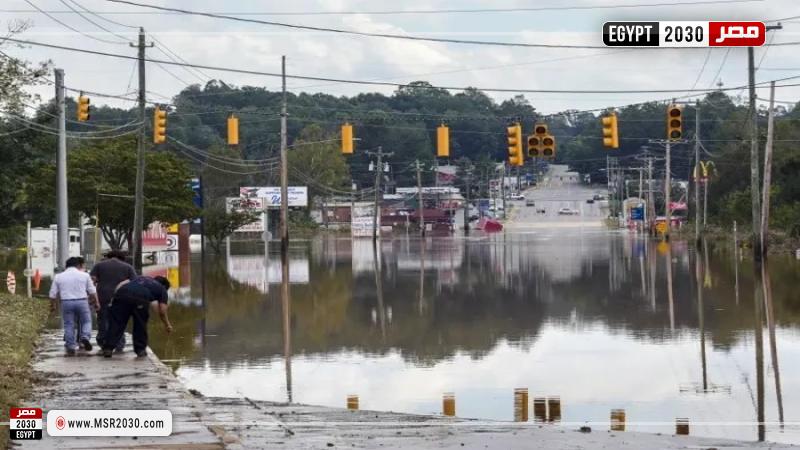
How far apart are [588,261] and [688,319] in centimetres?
3142

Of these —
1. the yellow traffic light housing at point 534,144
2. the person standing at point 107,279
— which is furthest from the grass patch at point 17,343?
the yellow traffic light housing at point 534,144

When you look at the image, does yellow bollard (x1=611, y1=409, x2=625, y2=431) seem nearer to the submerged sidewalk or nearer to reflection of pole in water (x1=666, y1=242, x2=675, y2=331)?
the submerged sidewalk

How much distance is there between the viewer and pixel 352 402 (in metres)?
17.5

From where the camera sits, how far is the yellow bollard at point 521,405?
52.1 ft

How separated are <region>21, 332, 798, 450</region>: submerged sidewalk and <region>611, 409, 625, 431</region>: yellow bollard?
651 millimetres

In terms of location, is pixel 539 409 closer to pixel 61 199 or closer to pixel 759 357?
pixel 759 357

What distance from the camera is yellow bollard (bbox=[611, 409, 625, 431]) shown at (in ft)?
48.9

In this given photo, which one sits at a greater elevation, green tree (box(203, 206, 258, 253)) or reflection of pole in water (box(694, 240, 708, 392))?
green tree (box(203, 206, 258, 253))

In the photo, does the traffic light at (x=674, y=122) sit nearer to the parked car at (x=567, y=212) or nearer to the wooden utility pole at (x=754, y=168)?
the wooden utility pole at (x=754, y=168)

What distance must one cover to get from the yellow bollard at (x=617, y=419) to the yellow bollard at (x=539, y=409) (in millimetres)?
777

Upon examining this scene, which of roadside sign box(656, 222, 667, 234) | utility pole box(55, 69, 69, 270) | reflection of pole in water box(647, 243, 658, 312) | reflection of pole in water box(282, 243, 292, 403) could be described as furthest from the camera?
roadside sign box(656, 222, 667, 234)

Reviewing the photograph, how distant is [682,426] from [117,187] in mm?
49132

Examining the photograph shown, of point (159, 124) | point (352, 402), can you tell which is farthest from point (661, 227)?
point (352, 402)

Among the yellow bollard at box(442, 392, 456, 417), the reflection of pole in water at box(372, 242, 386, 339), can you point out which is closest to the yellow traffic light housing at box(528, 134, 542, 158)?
the reflection of pole in water at box(372, 242, 386, 339)
